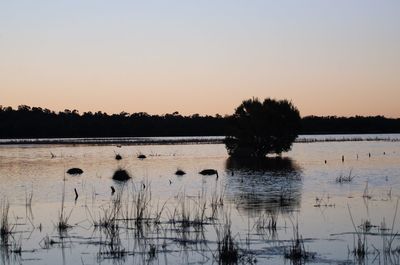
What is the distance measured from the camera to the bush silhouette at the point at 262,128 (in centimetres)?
7219

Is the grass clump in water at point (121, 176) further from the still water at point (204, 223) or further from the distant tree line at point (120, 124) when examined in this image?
the distant tree line at point (120, 124)

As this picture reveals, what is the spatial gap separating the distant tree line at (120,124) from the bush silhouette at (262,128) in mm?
85632

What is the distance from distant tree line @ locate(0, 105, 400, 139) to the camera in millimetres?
163750

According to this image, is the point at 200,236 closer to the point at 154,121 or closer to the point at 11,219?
the point at 11,219

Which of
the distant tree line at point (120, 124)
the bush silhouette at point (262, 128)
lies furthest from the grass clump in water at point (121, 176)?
the distant tree line at point (120, 124)

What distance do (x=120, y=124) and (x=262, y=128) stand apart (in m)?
110

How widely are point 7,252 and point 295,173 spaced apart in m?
33.6

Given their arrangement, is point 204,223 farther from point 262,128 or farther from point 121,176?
point 262,128

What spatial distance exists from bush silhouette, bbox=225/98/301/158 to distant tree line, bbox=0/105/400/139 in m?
85.6

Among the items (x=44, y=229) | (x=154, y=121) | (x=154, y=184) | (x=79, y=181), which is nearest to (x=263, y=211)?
(x=44, y=229)

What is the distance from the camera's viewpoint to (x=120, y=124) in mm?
177875

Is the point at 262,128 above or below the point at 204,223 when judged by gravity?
above

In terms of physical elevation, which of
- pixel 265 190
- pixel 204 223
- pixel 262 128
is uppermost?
pixel 262 128

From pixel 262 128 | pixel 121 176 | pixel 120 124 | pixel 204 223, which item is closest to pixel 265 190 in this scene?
pixel 121 176
